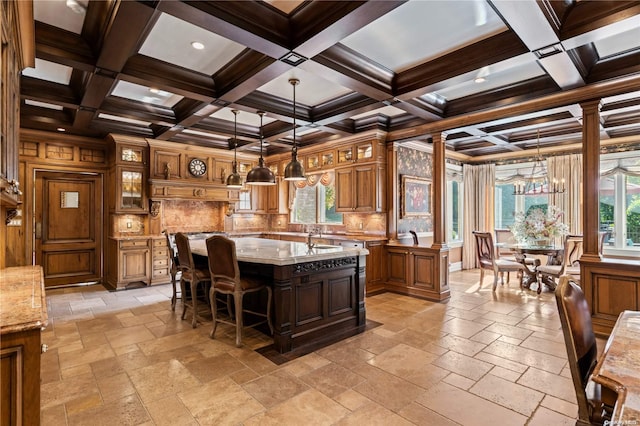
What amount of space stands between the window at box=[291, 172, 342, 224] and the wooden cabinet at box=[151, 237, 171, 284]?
2.93 metres

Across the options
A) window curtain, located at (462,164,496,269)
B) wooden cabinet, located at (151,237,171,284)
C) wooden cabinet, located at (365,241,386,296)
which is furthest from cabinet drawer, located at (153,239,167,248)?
window curtain, located at (462,164,496,269)

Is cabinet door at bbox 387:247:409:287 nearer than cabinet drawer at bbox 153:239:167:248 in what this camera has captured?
Yes

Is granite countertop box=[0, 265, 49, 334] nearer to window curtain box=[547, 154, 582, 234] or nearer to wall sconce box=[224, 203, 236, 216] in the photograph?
wall sconce box=[224, 203, 236, 216]

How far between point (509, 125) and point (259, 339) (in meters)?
5.21

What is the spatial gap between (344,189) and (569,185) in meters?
4.60

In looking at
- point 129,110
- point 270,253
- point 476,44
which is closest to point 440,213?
point 476,44

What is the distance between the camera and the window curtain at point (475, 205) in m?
8.00

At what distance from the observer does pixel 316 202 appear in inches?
298

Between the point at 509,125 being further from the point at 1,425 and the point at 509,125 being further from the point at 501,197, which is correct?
the point at 1,425

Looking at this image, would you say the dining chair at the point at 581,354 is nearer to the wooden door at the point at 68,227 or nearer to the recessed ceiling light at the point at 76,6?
the recessed ceiling light at the point at 76,6

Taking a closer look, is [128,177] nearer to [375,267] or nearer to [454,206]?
[375,267]

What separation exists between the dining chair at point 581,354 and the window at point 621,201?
5.91 meters

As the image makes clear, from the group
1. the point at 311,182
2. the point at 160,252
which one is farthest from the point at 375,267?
the point at 160,252

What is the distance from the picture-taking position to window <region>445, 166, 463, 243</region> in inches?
308
